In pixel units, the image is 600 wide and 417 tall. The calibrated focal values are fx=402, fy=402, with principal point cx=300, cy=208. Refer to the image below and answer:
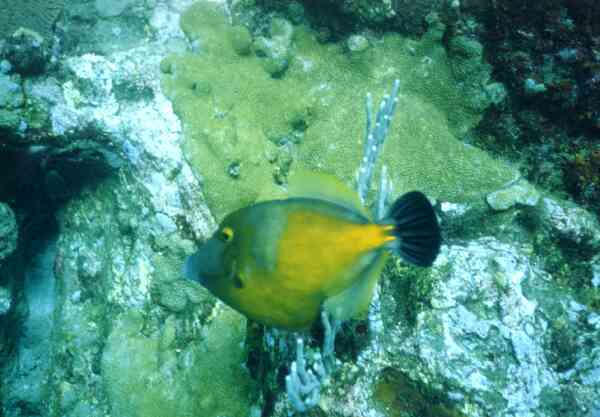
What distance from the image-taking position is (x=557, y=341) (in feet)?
8.54

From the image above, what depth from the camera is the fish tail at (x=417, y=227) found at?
1620 mm

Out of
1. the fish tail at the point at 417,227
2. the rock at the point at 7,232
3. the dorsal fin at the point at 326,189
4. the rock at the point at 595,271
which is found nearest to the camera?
the fish tail at the point at 417,227

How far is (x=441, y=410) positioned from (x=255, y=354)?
153cm

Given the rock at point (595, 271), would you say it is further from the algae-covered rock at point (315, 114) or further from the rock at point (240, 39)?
the rock at point (240, 39)

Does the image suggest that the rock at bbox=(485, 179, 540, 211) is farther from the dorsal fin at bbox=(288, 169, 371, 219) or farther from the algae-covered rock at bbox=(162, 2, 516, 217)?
the dorsal fin at bbox=(288, 169, 371, 219)

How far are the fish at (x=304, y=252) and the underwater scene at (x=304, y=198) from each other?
11 mm

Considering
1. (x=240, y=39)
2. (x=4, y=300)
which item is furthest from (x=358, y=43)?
(x=4, y=300)

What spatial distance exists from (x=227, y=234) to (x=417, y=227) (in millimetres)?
852

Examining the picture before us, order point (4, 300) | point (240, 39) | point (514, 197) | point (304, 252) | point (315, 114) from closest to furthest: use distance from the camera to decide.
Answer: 1. point (304, 252)
2. point (514, 197)
3. point (315, 114)
4. point (240, 39)
5. point (4, 300)

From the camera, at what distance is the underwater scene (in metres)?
2.37

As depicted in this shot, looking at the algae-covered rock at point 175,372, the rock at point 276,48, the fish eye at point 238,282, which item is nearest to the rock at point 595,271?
the fish eye at point 238,282

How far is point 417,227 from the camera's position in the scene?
163 cm

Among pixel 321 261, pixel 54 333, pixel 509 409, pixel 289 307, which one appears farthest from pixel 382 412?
pixel 54 333

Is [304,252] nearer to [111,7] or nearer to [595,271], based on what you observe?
[595,271]
